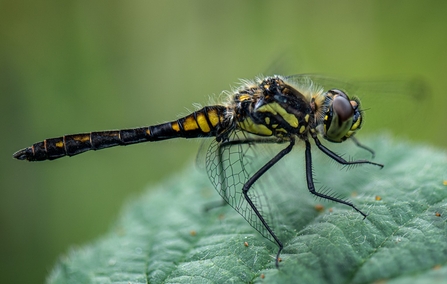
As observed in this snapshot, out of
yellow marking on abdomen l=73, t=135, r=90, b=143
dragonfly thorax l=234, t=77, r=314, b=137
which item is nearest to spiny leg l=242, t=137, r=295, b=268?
dragonfly thorax l=234, t=77, r=314, b=137

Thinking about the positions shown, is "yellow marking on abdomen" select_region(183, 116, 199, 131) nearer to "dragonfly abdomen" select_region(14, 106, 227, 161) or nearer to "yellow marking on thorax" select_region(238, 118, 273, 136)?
"dragonfly abdomen" select_region(14, 106, 227, 161)

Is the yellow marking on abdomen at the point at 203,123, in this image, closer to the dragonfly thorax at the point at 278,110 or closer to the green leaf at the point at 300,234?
the dragonfly thorax at the point at 278,110

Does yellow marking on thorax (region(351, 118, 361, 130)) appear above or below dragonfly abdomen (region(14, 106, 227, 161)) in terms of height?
below

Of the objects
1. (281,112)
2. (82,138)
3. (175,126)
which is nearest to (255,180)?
(281,112)

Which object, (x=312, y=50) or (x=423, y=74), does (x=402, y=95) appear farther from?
(x=312, y=50)

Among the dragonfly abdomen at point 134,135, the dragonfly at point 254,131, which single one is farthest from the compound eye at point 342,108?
the dragonfly abdomen at point 134,135

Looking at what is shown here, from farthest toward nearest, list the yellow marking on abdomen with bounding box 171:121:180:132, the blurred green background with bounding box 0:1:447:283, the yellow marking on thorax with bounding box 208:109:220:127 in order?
the blurred green background with bounding box 0:1:447:283, the yellow marking on abdomen with bounding box 171:121:180:132, the yellow marking on thorax with bounding box 208:109:220:127
